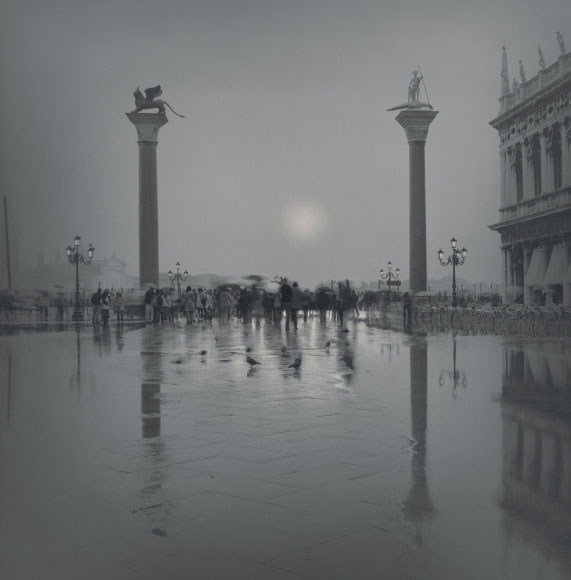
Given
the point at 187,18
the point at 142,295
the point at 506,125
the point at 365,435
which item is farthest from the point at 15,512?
the point at 506,125

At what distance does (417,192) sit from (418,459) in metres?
28.0

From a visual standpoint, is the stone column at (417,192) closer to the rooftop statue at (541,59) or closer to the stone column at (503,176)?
the rooftop statue at (541,59)

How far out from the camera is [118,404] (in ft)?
23.1

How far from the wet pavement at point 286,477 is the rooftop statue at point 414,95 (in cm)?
2476

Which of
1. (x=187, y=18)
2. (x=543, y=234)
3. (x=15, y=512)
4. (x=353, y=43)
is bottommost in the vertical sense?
(x=15, y=512)

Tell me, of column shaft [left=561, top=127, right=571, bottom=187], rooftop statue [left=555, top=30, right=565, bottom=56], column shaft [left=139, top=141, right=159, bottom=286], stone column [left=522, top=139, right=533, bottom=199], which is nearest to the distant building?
column shaft [left=139, top=141, right=159, bottom=286]

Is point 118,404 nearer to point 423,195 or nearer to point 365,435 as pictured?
point 365,435

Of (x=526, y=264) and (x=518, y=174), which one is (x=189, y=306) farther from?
(x=518, y=174)

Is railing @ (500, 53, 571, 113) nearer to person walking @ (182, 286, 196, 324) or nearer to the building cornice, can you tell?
the building cornice

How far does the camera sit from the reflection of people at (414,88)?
32656 millimetres

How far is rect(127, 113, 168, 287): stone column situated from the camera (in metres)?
31.8

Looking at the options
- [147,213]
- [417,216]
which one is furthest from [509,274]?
[147,213]

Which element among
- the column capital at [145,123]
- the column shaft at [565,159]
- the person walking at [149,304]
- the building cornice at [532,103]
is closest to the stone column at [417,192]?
the building cornice at [532,103]

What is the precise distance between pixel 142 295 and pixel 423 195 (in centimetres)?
1167
